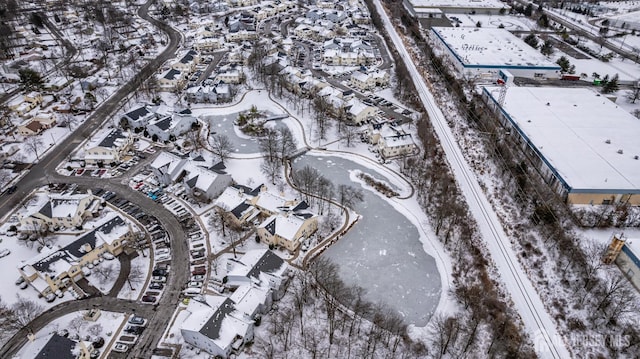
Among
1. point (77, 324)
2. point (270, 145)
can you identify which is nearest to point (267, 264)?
point (77, 324)

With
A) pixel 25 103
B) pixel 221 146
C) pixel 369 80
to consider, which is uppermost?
pixel 25 103

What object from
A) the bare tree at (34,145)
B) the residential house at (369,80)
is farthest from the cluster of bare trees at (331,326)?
the residential house at (369,80)

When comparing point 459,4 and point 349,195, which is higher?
point 459,4

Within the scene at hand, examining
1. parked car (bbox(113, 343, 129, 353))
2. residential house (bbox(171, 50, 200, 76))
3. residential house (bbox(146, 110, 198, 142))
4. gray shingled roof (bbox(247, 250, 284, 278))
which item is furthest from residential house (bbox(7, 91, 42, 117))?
gray shingled roof (bbox(247, 250, 284, 278))

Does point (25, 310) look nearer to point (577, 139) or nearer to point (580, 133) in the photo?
point (577, 139)

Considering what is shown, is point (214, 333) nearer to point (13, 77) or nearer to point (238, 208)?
point (238, 208)

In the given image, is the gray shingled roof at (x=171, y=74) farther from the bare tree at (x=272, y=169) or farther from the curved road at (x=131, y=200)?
the bare tree at (x=272, y=169)

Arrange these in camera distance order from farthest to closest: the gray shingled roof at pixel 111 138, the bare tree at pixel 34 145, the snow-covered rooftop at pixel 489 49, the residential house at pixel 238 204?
the snow-covered rooftop at pixel 489 49
the bare tree at pixel 34 145
the gray shingled roof at pixel 111 138
the residential house at pixel 238 204
